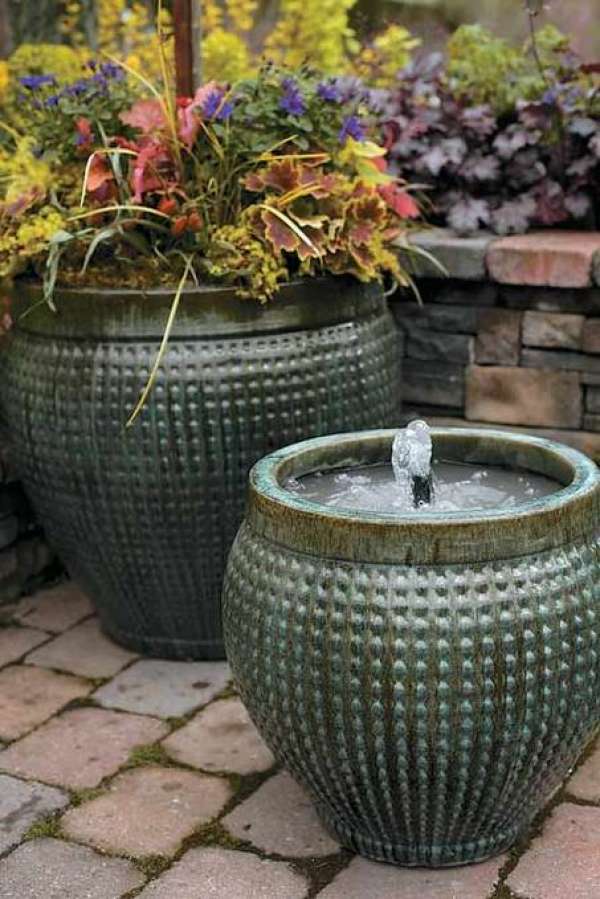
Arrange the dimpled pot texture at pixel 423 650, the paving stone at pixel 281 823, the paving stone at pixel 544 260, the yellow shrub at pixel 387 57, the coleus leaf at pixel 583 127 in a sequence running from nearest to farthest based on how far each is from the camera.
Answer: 1. the dimpled pot texture at pixel 423 650
2. the paving stone at pixel 281 823
3. the paving stone at pixel 544 260
4. the coleus leaf at pixel 583 127
5. the yellow shrub at pixel 387 57

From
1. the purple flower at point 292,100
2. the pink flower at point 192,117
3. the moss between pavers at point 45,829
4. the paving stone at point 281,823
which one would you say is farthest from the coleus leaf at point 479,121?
the moss between pavers at point 45,829

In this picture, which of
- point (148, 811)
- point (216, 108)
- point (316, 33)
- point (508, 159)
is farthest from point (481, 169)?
point (316, 33)

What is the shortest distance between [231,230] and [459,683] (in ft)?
4.26

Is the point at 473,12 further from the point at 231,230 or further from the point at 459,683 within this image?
the point at 459,683

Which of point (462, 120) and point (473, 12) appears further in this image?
point (473, 12)

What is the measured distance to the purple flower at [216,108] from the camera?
286cm

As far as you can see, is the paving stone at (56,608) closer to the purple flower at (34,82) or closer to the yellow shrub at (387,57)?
the purple flower at (34,82)

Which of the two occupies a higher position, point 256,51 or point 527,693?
point 256,51

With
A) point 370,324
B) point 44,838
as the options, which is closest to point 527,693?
point 44,838

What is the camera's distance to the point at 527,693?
6.37ft

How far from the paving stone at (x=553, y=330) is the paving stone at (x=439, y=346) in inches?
6.7

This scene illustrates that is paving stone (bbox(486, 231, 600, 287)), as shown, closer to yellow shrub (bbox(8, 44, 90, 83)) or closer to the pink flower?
the pink flower

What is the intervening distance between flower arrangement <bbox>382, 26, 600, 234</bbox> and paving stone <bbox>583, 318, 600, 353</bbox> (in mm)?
377

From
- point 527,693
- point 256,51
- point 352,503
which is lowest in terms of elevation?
point 527,693
